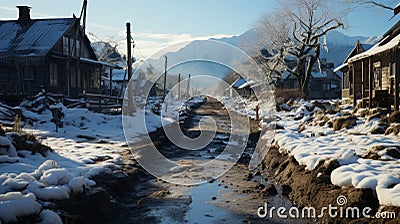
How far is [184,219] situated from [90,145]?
7387 millimetres

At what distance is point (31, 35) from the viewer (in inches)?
1137

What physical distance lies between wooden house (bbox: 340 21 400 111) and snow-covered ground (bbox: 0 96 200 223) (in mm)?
10585

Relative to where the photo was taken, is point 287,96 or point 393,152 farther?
point 287,96

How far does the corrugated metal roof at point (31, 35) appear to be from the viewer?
2684 cm

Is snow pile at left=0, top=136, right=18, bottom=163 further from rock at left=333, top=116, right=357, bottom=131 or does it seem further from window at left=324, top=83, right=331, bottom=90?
window at left=324, top=83, right=331, bottom=90

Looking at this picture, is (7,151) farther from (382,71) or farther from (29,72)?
(382,71)

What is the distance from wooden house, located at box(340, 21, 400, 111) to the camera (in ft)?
50.3

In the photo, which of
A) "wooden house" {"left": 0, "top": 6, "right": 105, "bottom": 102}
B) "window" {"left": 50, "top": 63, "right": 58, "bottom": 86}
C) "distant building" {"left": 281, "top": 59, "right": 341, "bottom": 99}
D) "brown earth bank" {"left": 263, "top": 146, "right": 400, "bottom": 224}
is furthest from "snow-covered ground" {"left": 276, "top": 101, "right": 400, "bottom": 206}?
"distant building" {"left": 281, "top": 59, "right": 341, "bottom": 99}

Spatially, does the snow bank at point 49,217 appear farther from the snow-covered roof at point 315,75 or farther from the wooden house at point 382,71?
the snow-covered roof at point 315,75

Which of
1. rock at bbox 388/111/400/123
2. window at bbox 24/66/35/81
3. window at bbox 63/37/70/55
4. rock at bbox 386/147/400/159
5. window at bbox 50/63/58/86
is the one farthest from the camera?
window at bbox 63/37/70/55

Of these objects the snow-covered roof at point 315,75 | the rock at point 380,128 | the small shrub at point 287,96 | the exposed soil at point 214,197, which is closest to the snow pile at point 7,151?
the exposed soil at point 214,197

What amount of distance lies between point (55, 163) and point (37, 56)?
64.0 feet

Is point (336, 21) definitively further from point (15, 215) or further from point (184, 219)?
point (15, 215)

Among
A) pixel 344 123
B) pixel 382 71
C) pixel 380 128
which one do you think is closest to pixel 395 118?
pixel 380 128
